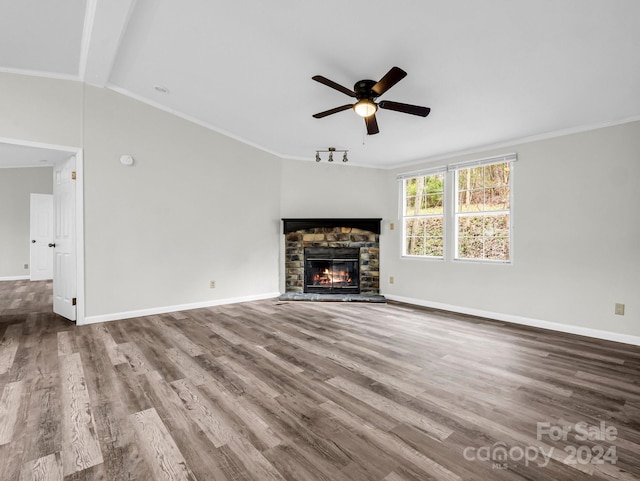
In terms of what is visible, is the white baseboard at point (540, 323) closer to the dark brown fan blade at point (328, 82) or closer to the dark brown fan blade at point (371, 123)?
the dark brown fan blade at point (371, 123)

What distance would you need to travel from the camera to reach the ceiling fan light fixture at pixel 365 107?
9.59ft

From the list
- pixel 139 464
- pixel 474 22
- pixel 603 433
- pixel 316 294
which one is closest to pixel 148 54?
pixel 474 22

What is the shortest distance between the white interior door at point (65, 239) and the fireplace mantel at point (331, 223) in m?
3.00

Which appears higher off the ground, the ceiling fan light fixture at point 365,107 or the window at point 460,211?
the ceiling fan light fixture at point 365,107

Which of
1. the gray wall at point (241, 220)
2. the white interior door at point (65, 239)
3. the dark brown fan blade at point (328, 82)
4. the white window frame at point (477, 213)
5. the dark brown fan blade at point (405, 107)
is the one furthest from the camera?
the white window frame at point (477, 213)

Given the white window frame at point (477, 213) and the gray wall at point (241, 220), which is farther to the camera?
the white window frame at point (477, 213)

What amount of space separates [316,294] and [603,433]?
4.23 meters

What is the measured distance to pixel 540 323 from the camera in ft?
13.2

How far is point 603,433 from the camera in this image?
182 cm

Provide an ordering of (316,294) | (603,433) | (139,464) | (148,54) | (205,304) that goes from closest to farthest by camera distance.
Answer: (139,464) → (603,433) → (148,54) → (205,304) → (316,294)

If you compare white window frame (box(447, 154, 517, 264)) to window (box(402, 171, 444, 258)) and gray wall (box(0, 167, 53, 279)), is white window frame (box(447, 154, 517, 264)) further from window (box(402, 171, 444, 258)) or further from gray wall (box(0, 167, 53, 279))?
gray wall (box(0, 167, 53, 279))

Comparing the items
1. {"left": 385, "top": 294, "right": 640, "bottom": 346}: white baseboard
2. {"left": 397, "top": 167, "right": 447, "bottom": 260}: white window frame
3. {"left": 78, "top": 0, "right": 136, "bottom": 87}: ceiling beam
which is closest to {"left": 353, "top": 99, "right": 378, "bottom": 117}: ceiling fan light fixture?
{"left": 78, "top": 0, "right": 136, "bottom": 87}: ceiling beam

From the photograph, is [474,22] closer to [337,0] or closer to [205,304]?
[337,0]

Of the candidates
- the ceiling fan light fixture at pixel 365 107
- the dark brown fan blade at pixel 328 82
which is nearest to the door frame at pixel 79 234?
the dark brown fan blade at pixel 328 82
